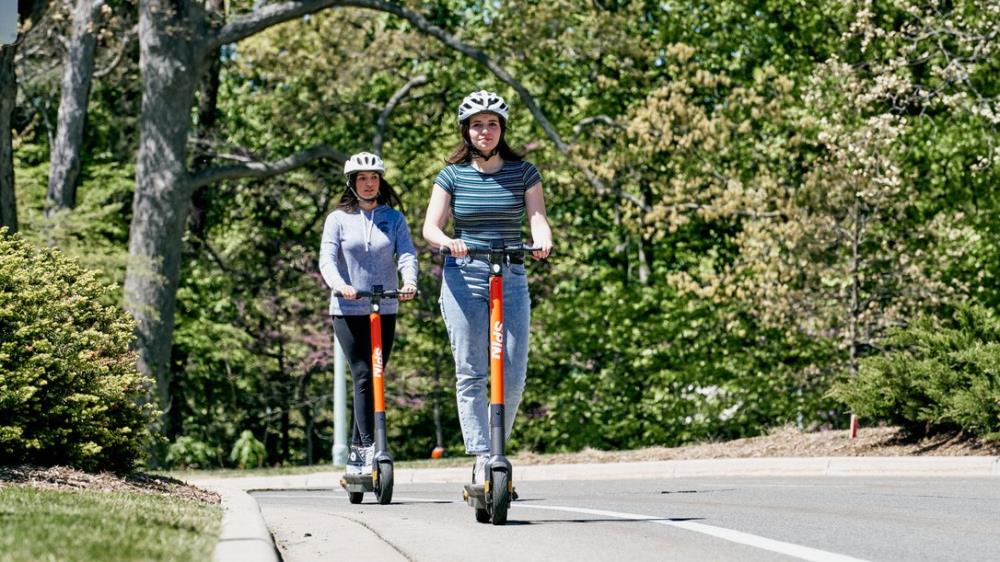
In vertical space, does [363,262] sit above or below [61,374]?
above

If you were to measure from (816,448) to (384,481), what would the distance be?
24.3 feet

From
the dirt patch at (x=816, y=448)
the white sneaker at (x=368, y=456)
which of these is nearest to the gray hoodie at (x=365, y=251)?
the white sneaker at (x=368, y=456)

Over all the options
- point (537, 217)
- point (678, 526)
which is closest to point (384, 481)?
point (537, 217)

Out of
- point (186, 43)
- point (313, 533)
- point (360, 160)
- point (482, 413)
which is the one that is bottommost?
point (313, 533)

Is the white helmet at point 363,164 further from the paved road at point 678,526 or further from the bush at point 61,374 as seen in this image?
the paved road at point 678,526

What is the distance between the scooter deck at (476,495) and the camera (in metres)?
8.12

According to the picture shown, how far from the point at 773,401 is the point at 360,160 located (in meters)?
16.8

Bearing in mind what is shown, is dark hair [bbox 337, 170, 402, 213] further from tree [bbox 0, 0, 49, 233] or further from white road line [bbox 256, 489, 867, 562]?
tree [bbox 0, 0, 49, 233]

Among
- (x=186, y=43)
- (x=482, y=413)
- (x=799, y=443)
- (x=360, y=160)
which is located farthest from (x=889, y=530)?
(x=186, y=43)

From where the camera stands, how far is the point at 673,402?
1229 inches

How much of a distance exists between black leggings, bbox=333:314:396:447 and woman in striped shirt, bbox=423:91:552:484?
226 centimetres

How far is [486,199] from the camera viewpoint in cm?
838

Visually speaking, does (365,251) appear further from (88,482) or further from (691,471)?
(691,471)

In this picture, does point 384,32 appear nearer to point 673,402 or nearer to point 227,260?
point 227,260
